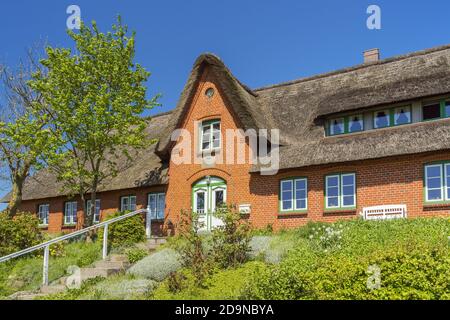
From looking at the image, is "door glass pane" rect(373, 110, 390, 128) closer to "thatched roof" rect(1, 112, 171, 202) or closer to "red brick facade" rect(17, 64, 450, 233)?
"red brick facade" rect(17, 64, 450, 233)

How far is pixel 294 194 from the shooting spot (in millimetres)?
20625

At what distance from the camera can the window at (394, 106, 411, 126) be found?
19.4m

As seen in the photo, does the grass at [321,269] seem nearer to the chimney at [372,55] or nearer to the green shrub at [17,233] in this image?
the green shrub at [17,233]

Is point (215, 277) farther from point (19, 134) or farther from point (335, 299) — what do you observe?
point (19, 134)

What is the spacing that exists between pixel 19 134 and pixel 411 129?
50.7 ft

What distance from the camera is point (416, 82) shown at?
63.1 feet

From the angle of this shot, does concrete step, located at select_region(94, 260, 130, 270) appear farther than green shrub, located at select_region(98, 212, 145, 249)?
No

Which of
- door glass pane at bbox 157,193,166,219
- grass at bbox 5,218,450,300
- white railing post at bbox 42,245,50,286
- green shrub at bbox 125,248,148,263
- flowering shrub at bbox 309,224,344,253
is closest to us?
grass at bbox 5,218,450,300

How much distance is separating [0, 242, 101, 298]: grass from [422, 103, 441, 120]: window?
12.5 meters

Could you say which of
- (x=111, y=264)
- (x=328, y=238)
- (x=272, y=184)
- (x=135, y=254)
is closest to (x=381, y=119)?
(x=272, y=184)

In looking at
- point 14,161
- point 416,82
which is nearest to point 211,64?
point 416,82

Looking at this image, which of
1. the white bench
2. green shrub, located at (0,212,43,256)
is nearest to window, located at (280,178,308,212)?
the white bench

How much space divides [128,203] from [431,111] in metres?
14.3
